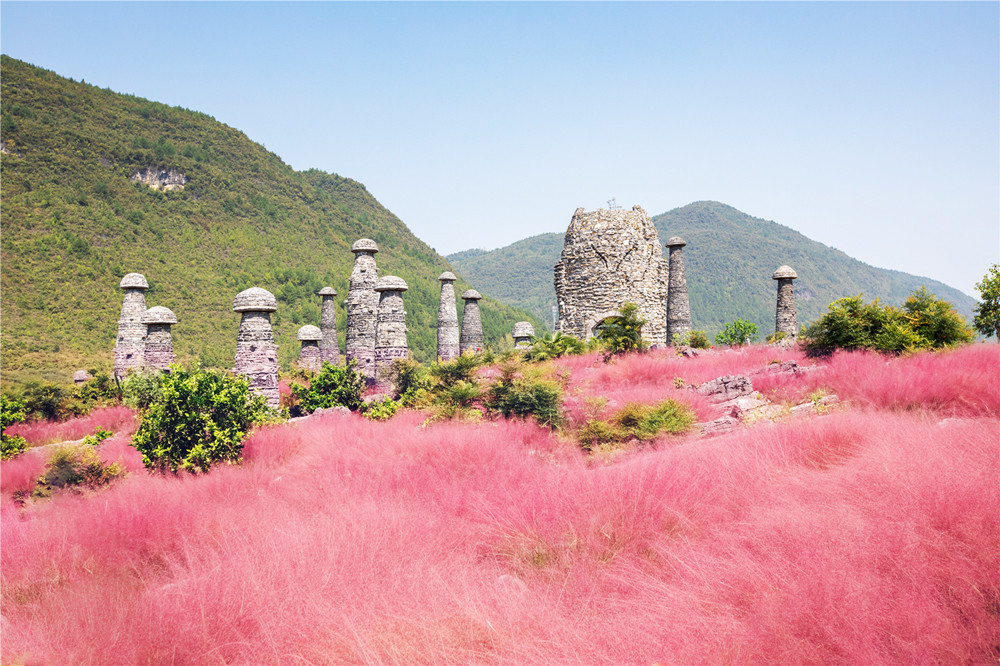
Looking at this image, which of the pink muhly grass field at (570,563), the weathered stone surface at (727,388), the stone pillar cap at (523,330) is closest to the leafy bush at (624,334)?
the weathered stone surface at (727,388)

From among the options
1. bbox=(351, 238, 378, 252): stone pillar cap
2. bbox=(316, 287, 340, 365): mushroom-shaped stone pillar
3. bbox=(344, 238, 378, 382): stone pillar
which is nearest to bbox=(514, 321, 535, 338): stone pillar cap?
bbox=(344, 238, 378, 382): stone pillar

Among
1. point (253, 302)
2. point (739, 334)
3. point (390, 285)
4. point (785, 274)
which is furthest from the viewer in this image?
point (785, 274)

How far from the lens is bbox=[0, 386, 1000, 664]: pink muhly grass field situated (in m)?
2.95

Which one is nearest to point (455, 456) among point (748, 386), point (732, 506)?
point (732, 506)

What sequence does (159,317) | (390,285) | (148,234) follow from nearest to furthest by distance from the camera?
1. (390,285)
2. (159,317)
3. (148,234)

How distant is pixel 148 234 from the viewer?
5853 centimetres

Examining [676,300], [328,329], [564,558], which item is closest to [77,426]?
[328,329]

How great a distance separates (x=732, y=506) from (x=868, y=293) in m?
172

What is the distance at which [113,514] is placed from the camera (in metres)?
6.00

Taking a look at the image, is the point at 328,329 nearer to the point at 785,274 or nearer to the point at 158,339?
the point at 158,339

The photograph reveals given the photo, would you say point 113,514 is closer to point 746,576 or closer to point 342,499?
point 342,499

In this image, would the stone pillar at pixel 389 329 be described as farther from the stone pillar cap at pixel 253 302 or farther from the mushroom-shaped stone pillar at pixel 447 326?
the stone pillar cap at pixel 253 302

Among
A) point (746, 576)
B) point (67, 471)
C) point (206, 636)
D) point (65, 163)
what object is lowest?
point (67, 471)

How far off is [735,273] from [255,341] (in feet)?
451
